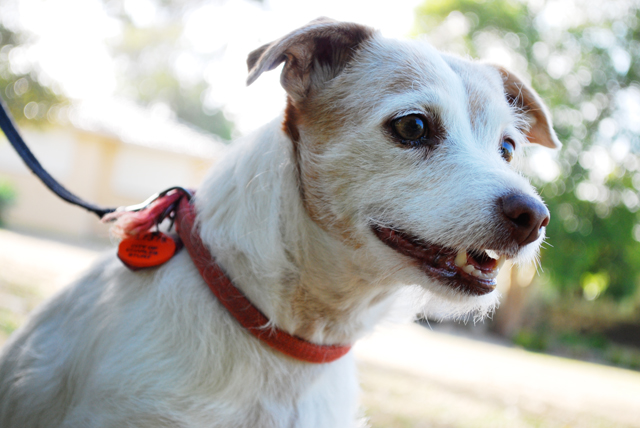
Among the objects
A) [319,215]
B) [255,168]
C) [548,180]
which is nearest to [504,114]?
[319,215]

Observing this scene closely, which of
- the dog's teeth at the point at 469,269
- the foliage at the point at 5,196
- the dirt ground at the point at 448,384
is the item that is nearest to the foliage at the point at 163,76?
the foliage at the point at 5,196

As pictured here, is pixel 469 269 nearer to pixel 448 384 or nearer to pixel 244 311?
pixel 244 311

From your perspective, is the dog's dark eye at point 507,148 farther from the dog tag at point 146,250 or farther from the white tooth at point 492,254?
the dog tag at point 146,250

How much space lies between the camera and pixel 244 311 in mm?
2008

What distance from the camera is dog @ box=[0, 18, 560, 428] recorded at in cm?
192

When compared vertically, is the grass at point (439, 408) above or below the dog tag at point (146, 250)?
below

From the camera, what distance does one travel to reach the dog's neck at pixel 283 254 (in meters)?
2.04

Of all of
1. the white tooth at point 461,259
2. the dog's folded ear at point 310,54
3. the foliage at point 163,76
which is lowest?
the foliage at point 163,76

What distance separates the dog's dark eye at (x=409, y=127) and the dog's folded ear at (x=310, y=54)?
17.8 inches

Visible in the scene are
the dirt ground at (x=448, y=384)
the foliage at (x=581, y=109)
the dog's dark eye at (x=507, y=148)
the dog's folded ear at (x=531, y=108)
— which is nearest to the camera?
the dog's dark eye at (x=507, y=148)

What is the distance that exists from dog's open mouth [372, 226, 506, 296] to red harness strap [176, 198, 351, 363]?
0.56m

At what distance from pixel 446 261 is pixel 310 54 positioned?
1.11m

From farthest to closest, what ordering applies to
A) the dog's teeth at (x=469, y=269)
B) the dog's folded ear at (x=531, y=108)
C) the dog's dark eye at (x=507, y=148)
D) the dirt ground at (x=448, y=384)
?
the dirt ground at (x=448, y=384), the dog's folded ear at (x=531, y=108), the dog's dark eye at (x=507, y=148), the dog's teeth at (x=469, y=269)

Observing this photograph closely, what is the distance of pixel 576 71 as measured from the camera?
18812 millimetres
